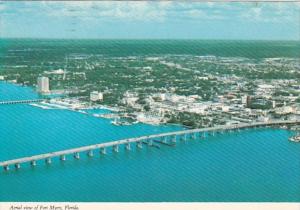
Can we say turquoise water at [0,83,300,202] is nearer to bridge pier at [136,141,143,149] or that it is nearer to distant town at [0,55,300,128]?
bridge pier at [136,141,143,149]

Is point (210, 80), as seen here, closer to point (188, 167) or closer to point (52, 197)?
point (188, 167)

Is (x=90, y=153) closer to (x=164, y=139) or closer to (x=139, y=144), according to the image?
(x=139, y=144)

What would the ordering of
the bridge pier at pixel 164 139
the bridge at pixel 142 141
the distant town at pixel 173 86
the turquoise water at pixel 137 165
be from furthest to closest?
the bridge pier at pixel 164 139 → the bridge at pixel 142 141 → the distant town at pixel 173 86 → the turquoise water at pixel 137 165

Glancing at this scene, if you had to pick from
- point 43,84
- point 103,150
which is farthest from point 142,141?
point 43,84

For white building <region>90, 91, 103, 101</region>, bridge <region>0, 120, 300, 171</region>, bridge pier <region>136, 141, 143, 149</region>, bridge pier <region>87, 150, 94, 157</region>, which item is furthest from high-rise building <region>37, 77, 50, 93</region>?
bridge pier <region>136, 141, 143, 149</region>

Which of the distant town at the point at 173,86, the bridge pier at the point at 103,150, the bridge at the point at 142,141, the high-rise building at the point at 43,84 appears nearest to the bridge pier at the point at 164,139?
the bridge at the point at 142,141

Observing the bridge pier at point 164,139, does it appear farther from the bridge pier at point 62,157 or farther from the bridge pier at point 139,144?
the bridge pier at point 62,157
